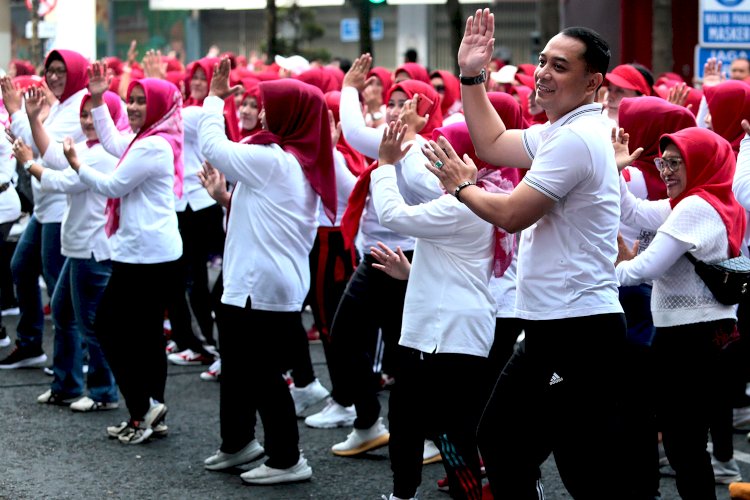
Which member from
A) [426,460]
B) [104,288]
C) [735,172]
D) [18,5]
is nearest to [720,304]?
[735,172]

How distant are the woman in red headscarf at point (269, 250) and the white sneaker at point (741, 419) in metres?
2.77

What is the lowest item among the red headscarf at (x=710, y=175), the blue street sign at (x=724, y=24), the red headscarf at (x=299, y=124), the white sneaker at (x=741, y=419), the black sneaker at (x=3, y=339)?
the white sneaker at (x=741, y=419)

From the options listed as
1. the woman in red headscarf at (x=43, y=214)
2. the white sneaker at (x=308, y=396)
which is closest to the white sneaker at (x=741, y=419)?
the white sneaker at (x=308, y=396)

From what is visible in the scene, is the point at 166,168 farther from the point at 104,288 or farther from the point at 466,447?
the point at 466,447

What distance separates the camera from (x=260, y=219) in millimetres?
6191

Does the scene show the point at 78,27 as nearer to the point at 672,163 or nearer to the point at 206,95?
the point at 206,95

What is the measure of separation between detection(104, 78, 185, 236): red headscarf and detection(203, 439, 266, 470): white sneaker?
1.41 metres

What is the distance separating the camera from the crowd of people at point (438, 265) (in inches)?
178

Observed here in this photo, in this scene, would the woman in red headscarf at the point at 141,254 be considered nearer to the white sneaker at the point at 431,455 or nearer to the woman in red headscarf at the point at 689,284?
the white sneaker at the point at 431,455

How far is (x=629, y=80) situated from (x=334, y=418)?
314 centimetres

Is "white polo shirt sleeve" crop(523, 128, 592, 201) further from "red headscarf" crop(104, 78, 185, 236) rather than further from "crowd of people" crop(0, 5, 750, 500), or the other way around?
"red headscarf" crop(104, 78, 185, 236)

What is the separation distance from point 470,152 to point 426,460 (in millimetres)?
1890

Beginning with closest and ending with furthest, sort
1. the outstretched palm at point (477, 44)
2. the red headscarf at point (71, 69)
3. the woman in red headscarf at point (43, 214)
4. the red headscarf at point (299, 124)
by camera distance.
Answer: the outstretched palm at point (477, 44) → the red headscarf at point (299, 124) → the woman in red headscarf at point (43, 214) → the red headscarf at point (71, 69)

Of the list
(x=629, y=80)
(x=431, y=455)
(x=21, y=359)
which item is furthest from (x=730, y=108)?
(x=21, y=359)
